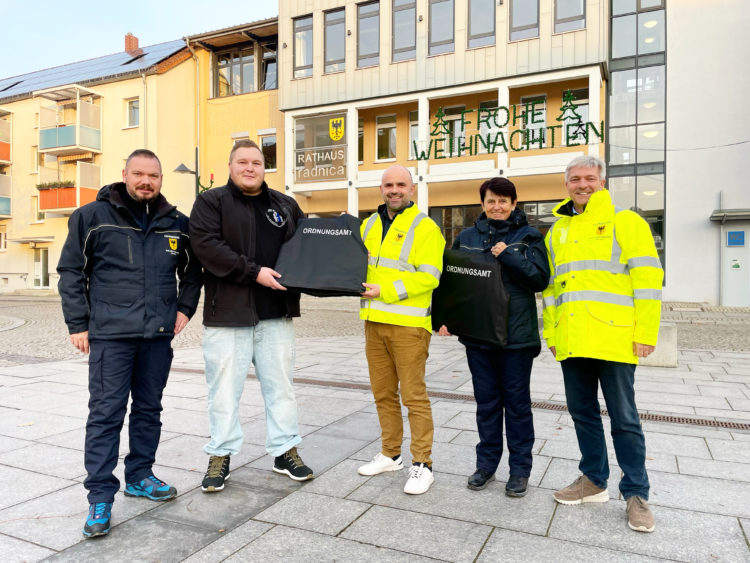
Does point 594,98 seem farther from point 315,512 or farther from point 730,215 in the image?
point 315,512

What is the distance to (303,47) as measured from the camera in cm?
2319

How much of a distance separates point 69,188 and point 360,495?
3159 centimetres

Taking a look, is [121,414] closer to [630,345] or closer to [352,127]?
[630,345]

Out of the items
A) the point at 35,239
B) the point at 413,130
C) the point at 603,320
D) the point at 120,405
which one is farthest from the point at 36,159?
the point at 603,320

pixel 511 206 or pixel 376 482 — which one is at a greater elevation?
pixel 511 206

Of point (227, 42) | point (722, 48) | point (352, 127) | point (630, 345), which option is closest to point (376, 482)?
point (630, 345)

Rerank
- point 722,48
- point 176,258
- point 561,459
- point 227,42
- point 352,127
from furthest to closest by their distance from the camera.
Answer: point 227,42 → point 352,127 → point 722,48 → point 561,459 → point 176,258

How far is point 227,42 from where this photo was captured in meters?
26.2

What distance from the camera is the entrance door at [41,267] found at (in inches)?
1287

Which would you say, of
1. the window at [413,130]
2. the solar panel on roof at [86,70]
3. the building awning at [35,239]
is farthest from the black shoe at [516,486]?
the building awning at [35,239]

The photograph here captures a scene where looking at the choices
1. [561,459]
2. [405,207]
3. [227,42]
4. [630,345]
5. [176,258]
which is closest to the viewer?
[630,345]

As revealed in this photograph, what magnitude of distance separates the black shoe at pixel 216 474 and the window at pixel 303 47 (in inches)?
844

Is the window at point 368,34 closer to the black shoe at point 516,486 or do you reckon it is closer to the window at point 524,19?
the window at point 524,19

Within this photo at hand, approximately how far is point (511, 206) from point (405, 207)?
677mm
